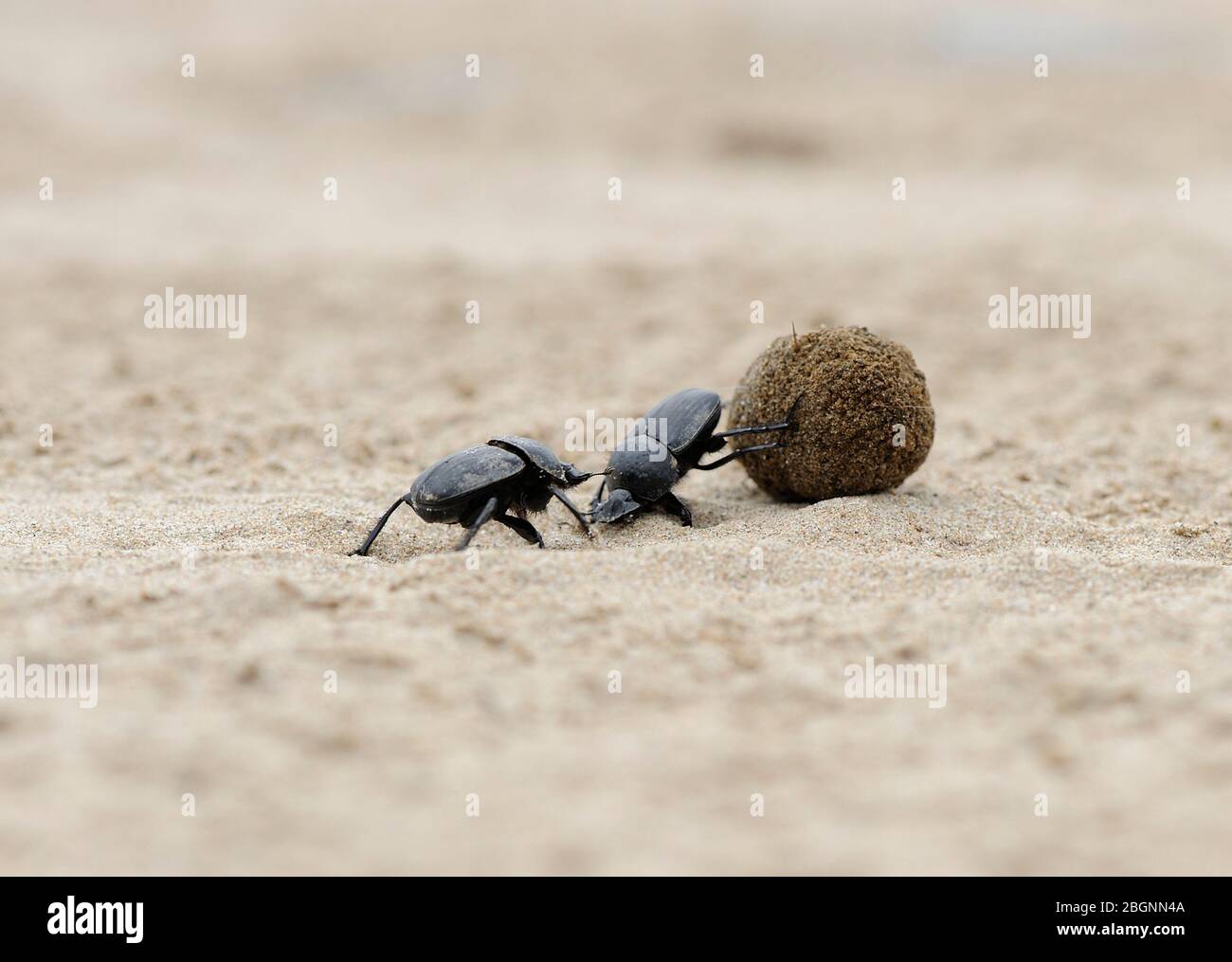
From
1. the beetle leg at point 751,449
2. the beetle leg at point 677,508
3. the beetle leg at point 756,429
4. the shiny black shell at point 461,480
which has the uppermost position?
the beetle leg at point 756,429

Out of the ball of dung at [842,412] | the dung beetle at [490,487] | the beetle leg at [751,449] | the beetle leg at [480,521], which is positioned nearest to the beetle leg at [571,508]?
the dung beetle at [490,487]

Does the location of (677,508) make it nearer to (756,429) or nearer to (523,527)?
(756,429)

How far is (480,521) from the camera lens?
13.4ft

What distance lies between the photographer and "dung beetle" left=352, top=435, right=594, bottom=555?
4047 mm

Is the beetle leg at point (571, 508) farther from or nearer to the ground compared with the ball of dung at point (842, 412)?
nearer to the ground

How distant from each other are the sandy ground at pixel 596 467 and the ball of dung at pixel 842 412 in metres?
0.22

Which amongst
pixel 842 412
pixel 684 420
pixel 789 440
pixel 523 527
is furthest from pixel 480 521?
pixel 842 412

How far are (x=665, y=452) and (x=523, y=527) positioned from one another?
672mm

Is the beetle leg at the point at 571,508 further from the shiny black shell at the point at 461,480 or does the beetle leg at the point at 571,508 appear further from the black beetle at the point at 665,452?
the shiny black shell at the point at 461,480

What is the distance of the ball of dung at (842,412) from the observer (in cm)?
446

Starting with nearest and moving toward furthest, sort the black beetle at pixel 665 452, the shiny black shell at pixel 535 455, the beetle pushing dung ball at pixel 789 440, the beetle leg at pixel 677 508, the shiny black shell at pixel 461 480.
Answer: the shiny black shell at pixel 461 480 → the shiny black shell at pixel 535 455 → the beetle pushing dung ball at pixel 789 440 → the black beetle at pixel 665 452 → the beetle leg at pixel 677 508

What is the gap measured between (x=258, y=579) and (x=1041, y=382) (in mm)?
5531

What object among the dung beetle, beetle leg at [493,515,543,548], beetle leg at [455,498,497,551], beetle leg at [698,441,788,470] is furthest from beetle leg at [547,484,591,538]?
beetle leg at [698,441,788,470]

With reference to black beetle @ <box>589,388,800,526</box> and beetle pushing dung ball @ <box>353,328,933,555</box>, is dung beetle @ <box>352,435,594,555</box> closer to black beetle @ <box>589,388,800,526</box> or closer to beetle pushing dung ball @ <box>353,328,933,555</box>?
beetle pushing dung ball @ <box>353,328,933,555</box>
